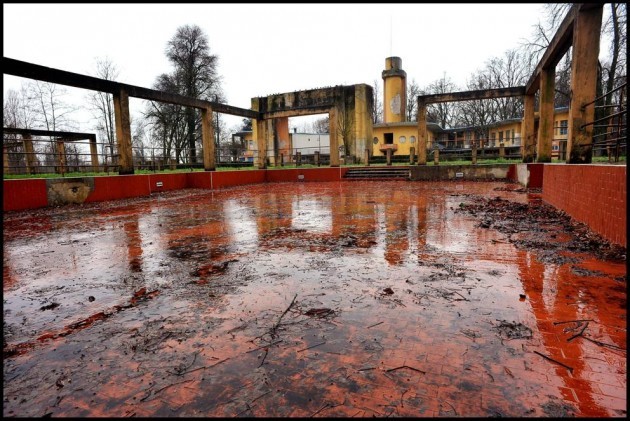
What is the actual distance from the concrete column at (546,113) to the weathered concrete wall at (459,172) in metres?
6.49

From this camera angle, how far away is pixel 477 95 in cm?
2009

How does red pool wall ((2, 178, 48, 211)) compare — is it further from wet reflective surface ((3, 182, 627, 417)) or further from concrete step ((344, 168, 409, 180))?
concrete step ((344, 168, 409, 180))

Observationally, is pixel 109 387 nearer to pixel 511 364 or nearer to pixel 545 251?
pixel 511 364

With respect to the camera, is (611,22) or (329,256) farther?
(611,22)

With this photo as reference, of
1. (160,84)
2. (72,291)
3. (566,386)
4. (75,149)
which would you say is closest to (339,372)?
(566,386)

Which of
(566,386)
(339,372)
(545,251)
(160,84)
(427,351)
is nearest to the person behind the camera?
(566,386)

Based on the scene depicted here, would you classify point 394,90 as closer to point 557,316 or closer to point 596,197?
point 596,197

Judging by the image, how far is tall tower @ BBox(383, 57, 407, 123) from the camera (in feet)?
135

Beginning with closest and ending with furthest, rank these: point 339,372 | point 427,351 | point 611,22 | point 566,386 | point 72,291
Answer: point 566,386
point 339,372
point 427,351
point 72,291
point 611,22

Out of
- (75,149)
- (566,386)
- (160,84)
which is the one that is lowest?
(566,386)

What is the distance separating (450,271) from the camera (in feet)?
13.8

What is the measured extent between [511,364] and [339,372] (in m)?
1.11

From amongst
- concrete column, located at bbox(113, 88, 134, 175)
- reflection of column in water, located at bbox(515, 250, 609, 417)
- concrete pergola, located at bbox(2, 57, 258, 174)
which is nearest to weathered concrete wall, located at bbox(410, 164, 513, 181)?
concrete pergola, located at bbox(2, 57, 258, 174)

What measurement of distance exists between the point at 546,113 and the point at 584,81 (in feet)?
18.8
